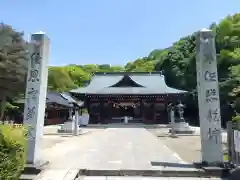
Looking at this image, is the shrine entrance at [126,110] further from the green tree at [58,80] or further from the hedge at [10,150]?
the hedge at [10,150]

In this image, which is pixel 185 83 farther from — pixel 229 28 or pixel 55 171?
pixel 55 171

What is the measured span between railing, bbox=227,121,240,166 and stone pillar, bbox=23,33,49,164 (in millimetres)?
5396

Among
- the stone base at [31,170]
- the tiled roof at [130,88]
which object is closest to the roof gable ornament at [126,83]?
the tiled roof at [130,88]

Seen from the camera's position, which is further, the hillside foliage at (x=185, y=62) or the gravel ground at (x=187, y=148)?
the hillside foliage at (x=185, y=62)

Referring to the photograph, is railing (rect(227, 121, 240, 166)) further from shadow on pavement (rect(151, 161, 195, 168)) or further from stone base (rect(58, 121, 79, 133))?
stone base (rect(58, 121, 79, 133))

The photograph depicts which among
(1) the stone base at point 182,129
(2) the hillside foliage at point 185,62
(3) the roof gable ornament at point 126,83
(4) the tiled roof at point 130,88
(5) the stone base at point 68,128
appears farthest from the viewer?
(3) the roof gable ornament at point 126,83

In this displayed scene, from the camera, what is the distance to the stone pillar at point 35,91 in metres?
7.68

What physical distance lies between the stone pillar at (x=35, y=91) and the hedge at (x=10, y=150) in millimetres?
2389

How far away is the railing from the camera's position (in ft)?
22.8

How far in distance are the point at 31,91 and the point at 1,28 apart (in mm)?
27977

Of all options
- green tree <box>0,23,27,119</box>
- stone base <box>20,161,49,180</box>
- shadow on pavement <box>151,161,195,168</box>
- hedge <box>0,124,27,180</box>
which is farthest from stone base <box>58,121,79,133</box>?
hedge <box>0,124,27,180</box>

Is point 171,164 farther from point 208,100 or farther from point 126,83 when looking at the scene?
point 126,83

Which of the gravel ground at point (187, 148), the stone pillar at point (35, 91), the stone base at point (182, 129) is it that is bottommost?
the gravel ground at point (187, 148)

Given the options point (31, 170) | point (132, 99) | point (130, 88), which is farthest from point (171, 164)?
point (130, 88)
